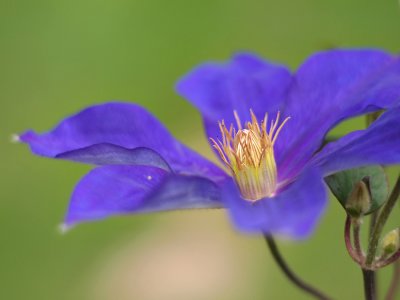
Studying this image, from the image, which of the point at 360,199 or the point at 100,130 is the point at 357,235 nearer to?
the point at 360,199

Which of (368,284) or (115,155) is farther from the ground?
(115,155)

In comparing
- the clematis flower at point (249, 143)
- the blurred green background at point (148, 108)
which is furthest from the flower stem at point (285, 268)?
the blurred green background at point (148, 108)

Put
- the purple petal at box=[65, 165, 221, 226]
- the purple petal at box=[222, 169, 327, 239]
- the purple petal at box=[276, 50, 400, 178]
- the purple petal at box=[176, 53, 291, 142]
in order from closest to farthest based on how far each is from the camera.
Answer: the purple petal at box=[222, 169, 327, 239] < the purple petal at box=[65, 165, 221, 226] < the purple petal at box=[276, 50, 400, 178] < the purple petal at box=[176, 53, 291, 142]

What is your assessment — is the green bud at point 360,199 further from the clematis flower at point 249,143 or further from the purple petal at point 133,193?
the purple petal at point 133,193

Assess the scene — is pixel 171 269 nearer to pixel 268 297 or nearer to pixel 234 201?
pixel 268 297

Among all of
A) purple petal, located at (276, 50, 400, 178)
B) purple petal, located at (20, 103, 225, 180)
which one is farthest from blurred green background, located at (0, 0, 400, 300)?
purple petal, located at (20, 103, 225, 180)

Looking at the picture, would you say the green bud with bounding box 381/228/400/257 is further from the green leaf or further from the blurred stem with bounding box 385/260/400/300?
the blurred stem with bounding box 385/260/400/300

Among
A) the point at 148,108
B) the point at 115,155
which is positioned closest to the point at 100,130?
the point at 115,155
